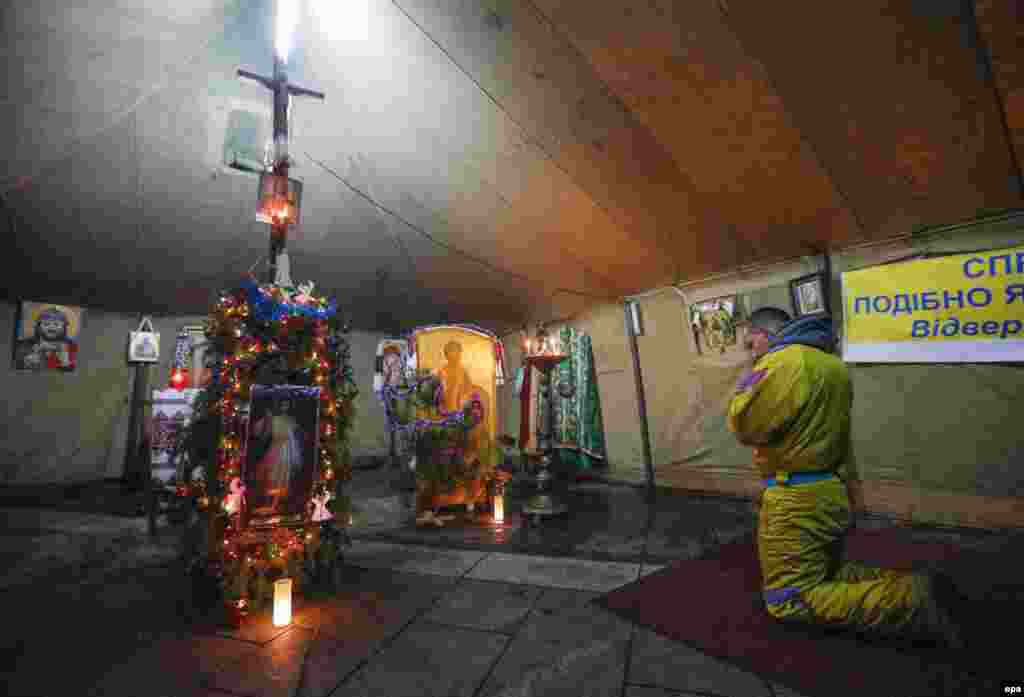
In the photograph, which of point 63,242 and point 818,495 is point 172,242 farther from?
point 818,495

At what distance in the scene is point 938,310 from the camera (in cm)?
436

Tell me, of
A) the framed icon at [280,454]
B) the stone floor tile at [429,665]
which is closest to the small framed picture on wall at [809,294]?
the stone floor tile at [429,665]

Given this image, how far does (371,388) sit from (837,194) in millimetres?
9751

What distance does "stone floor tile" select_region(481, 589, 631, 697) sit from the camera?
2.12 metres

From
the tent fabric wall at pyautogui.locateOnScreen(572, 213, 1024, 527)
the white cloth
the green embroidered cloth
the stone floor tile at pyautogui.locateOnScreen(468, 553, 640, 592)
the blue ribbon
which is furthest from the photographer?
the green embroidered cloth

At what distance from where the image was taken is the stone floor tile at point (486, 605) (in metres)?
2.81

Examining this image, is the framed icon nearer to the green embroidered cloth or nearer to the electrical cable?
the electrical cable

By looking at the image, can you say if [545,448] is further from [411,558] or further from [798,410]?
[798,410]

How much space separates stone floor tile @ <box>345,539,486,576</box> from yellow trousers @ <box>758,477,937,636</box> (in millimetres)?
2314

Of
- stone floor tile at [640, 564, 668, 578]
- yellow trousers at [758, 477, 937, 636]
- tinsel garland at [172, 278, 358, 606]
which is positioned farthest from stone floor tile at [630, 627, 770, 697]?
tinsel garland at [172, 278, 358, 606]

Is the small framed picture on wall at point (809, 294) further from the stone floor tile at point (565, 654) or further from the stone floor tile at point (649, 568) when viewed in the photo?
the stone floor tile at point (565, 654)

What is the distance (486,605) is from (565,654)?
803mm

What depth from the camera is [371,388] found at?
11078 millimetres

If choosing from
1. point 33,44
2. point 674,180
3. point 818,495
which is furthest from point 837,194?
point 33,44
